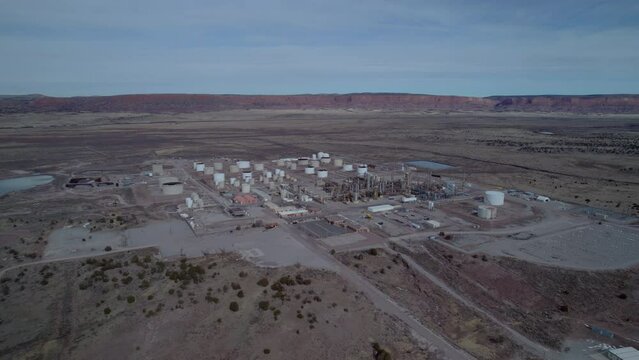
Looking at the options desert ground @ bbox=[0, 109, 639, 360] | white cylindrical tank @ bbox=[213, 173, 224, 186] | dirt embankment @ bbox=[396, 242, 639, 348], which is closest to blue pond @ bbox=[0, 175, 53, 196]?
desert ground @ bbox=[0, 109, 639, 360]

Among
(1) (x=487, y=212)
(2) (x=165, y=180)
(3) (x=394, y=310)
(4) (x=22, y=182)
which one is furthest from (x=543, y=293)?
(4) (x=22, y=182)

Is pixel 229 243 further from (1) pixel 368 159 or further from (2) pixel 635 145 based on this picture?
(2) pixel 635 145

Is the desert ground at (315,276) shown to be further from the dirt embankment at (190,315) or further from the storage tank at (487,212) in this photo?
the storage tank at (487,212)

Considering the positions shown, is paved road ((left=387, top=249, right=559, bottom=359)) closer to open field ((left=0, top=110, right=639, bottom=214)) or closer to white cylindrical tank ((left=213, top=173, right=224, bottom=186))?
open field ((left=0, top=110, right=639, bottom=214))

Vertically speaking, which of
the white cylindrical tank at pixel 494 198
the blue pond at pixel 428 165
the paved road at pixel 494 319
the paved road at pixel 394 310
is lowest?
the blue pond at pixel 428 165

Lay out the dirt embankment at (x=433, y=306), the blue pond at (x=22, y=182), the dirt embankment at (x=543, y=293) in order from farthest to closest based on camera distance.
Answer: the blue pond at (x=22, y=182) → the dirt embankment at (x=543, y=293) → the dirt embankment at (x=433, y=306)

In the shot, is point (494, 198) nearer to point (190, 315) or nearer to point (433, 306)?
point (433, 306)

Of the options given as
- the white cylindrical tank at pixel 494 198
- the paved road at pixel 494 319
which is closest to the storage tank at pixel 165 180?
the paved road at pixel 494 319
